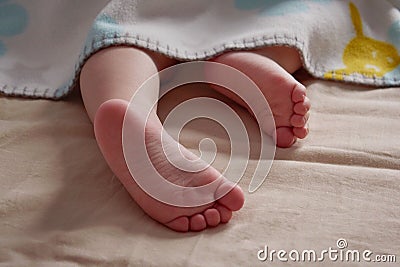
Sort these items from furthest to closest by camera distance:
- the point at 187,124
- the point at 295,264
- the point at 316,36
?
1. the point at 316,36
2. the point at 187,124
3. the point at 295,264

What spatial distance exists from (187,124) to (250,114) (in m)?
0.09

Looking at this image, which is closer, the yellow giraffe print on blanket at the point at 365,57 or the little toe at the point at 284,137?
the little toe at the point at 284,137

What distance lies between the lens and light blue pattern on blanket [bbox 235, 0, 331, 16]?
106 cm

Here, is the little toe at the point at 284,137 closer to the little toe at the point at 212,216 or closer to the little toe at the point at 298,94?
the little toe at the point at 298,94

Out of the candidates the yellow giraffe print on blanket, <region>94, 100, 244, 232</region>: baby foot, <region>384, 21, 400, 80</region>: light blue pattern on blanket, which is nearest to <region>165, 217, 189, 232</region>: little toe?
<region>94, 100, 244, 232</region>: baby foot

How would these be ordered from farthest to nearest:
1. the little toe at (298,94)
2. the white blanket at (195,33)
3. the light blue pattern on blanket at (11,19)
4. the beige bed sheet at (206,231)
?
the light blue pattern on blanket at (11,19)
the white blanket at (195,33)
the little toe at (298,94)
the beige bed sheet at (206,231)

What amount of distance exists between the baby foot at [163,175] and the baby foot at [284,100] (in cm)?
16

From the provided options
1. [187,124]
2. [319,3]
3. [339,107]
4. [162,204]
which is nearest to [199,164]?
[162,204]

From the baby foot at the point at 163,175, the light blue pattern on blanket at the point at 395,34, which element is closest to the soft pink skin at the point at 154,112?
the baby foot at the point at 163,175

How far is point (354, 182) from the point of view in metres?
0.81

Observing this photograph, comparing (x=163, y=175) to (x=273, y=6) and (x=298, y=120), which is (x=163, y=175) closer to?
(x=298, y=120)

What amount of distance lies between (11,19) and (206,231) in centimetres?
57

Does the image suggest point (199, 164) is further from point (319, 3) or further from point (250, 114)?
point (319, 3)

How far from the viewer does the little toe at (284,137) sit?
0.89 m
